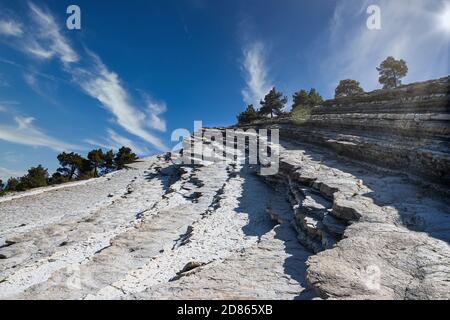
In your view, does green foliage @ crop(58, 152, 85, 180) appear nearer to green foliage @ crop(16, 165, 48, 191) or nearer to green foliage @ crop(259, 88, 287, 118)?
green foliage @ crop(16, 165, 48, 191)

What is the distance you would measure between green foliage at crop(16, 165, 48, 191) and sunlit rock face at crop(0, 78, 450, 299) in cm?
2743

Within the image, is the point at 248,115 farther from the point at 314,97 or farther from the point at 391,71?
the point at 391,71

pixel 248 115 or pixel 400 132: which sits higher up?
pixel 248 115

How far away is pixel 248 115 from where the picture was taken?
73.2m

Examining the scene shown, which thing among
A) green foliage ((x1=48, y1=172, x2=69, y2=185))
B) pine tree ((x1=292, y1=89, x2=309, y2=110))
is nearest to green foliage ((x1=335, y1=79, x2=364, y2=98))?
pine tree ((x1=292, y1=89, x2=309, y2=110))

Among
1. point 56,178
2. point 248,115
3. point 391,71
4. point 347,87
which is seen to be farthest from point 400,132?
point 56,178

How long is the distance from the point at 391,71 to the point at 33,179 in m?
Answer: 71.6

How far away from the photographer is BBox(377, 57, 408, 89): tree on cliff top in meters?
52.0

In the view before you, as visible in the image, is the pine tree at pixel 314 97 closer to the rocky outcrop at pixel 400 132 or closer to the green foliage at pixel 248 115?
the green foliage at pixel 248 115

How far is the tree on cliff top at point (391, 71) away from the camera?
52.0 m

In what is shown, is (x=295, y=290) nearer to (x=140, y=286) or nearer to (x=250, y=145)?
(x=140, y=286)

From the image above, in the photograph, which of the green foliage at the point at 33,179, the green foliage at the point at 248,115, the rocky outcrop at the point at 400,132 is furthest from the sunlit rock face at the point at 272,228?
the green foliage at the point at 248,115

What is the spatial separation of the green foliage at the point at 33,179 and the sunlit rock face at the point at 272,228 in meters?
27.4

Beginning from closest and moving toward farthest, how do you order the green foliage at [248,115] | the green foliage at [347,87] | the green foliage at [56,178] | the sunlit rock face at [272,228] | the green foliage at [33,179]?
the sunlit rock face at [272,228] < the green foliage at [33,179] < the green foliage at [56,178] < the green foliage at [347,87] < the green foliage at [248,115]
